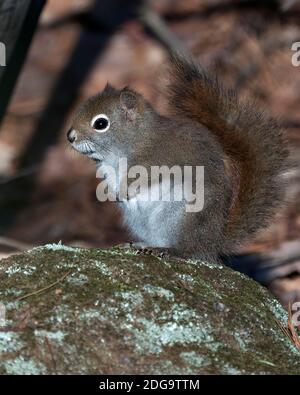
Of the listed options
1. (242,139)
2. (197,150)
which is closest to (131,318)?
(197,150)

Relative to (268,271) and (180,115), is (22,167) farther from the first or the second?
(180,115)

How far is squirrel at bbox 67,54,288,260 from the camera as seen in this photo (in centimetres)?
399

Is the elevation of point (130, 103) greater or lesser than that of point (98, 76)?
lesser

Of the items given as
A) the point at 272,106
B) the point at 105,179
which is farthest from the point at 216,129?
the point at 272,106

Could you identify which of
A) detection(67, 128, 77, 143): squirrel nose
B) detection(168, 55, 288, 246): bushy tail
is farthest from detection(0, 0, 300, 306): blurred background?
detection(67, 128, 77, 143): squirrel nose

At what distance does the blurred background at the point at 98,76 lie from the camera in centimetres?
698

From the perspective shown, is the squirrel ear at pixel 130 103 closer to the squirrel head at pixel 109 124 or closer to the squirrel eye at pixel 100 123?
the squirrel head at pixel 109 124

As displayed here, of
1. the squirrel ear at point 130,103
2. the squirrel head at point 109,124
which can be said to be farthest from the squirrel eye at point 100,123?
the squirrel ear at point 130,103

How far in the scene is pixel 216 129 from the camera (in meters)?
4.21

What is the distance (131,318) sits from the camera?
9.84ft

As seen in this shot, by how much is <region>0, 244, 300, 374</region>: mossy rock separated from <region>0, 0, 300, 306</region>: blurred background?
3.06m

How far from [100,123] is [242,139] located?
0.73 m

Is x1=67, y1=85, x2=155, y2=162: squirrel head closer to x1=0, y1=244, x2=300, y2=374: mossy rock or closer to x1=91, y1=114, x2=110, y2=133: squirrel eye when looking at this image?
x1=91, y1=114, x2=110, y2=133: squirrel eye

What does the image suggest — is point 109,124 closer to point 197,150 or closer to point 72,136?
point 72,136
